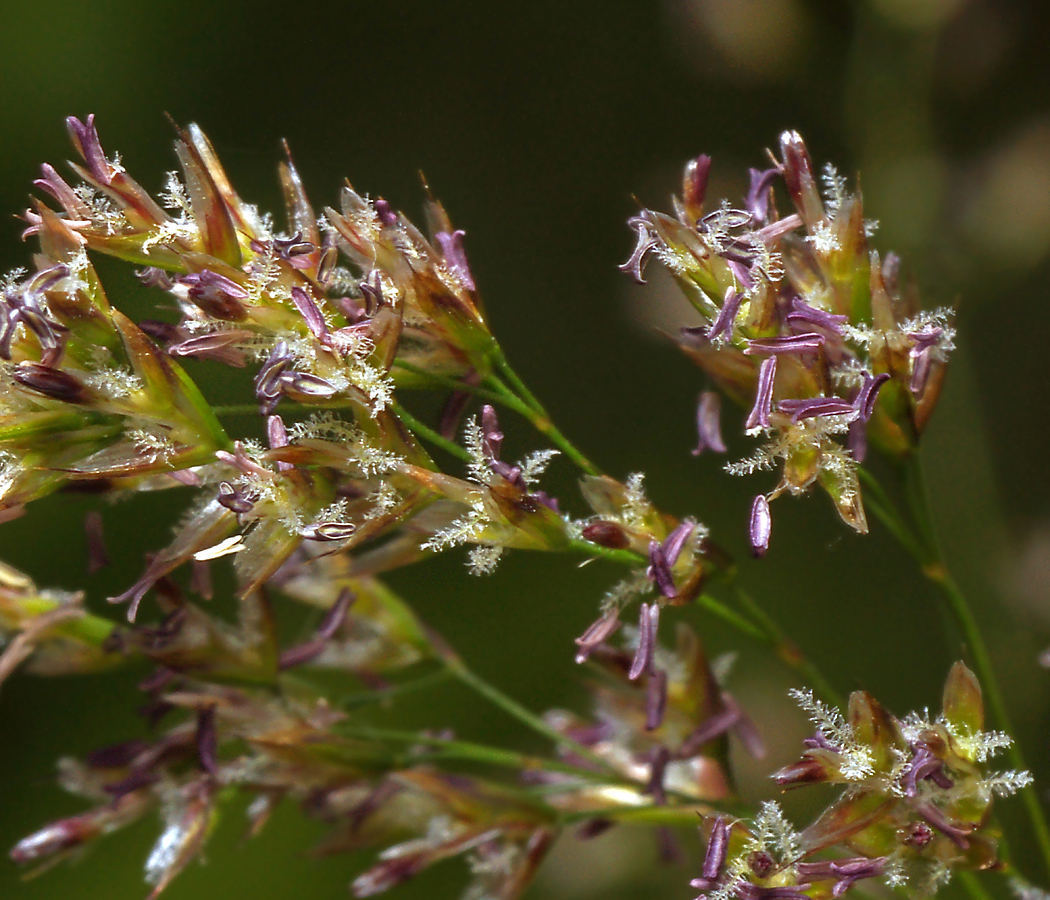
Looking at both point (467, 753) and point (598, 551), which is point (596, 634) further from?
point (467, 753)

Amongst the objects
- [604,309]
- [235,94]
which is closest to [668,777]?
[604,309]

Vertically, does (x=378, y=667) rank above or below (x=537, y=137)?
below

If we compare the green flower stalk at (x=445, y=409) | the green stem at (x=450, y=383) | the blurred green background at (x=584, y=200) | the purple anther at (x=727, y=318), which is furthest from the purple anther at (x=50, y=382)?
the blurred green background at (x=584, y=200)

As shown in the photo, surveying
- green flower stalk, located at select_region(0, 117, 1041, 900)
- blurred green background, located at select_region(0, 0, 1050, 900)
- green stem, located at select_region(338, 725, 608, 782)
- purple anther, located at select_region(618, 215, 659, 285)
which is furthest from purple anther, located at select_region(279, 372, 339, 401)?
blurred green background, located at select_region(0, 0, 1050, 900)

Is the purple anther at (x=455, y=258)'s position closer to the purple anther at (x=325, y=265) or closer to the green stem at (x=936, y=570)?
the purple anther at (x=325, y=265)

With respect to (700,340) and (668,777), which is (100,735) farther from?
(700,340)

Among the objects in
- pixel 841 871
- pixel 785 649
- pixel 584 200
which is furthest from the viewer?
pixel 584 200

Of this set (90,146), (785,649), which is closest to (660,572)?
(785,649)
